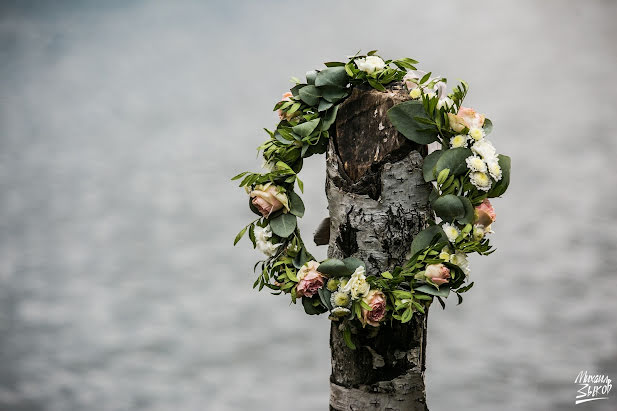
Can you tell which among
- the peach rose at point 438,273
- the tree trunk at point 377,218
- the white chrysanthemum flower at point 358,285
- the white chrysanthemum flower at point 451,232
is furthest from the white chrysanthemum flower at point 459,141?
the white chrysanthemum flower at point 358,285

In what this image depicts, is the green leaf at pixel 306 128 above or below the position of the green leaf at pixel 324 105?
below

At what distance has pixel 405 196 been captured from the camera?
9.04 feet

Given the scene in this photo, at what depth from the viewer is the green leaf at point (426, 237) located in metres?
2.70

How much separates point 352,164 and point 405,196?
195mm

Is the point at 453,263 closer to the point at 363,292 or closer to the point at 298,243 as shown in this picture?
the point at 363,292

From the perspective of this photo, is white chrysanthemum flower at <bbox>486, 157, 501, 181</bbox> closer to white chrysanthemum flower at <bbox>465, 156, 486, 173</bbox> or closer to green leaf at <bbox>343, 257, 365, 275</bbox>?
white chrysanthemum flower at <bbox>465, 156, 486, 173</bbox>

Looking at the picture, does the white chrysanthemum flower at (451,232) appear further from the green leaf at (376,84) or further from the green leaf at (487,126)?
the green leaf at (376,84)

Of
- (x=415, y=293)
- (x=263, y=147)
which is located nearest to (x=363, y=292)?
(x=415, y=293)

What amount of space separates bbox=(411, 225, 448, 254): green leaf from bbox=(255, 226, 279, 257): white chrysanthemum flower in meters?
0.47

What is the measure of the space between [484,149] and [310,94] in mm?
590

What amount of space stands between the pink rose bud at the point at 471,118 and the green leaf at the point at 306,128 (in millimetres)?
461

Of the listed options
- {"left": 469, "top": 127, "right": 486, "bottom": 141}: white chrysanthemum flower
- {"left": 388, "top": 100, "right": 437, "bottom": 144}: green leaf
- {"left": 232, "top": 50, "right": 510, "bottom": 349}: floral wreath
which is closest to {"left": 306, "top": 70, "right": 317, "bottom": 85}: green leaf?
{"left": 232, "top": 50, "right": 510, "bottom": 349}: floral wreath

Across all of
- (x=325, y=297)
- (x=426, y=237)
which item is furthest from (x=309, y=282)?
(x=426, y=237)

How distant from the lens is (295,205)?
2.90 m
